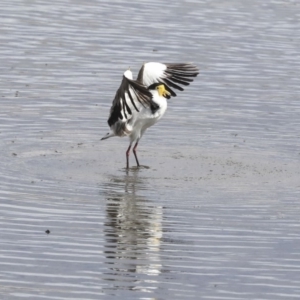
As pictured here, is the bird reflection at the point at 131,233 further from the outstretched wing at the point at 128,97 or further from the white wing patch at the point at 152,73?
the white wing patch at the point at 152,73

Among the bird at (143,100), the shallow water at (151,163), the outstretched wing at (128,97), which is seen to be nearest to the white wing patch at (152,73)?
the bird at (143,100)

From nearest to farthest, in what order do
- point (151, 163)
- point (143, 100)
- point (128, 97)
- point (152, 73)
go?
point (143, 100) → point (128, 97) → point (151, 163) → point (152, 73)

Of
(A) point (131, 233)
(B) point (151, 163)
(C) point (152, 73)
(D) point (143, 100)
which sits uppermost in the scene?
(C) point (152, 73)

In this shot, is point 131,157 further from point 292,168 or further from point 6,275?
point 6,275

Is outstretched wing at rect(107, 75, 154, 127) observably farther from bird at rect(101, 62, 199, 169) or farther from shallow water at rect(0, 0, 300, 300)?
shallow water at rect(0, 0, 300, 300)

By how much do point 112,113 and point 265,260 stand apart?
4.48 meters

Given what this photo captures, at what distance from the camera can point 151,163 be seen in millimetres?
13594

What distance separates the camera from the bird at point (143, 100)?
1271cm

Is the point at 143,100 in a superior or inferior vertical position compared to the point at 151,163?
superior

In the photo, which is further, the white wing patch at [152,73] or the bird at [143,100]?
the white wing patch at [152,73]

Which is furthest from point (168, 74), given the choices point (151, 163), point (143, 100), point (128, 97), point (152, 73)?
point (143, 100)

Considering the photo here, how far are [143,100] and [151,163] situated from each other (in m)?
1.12

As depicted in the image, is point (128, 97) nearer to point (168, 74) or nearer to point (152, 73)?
point (152, 73)

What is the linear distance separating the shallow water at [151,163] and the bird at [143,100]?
1.32 feet
